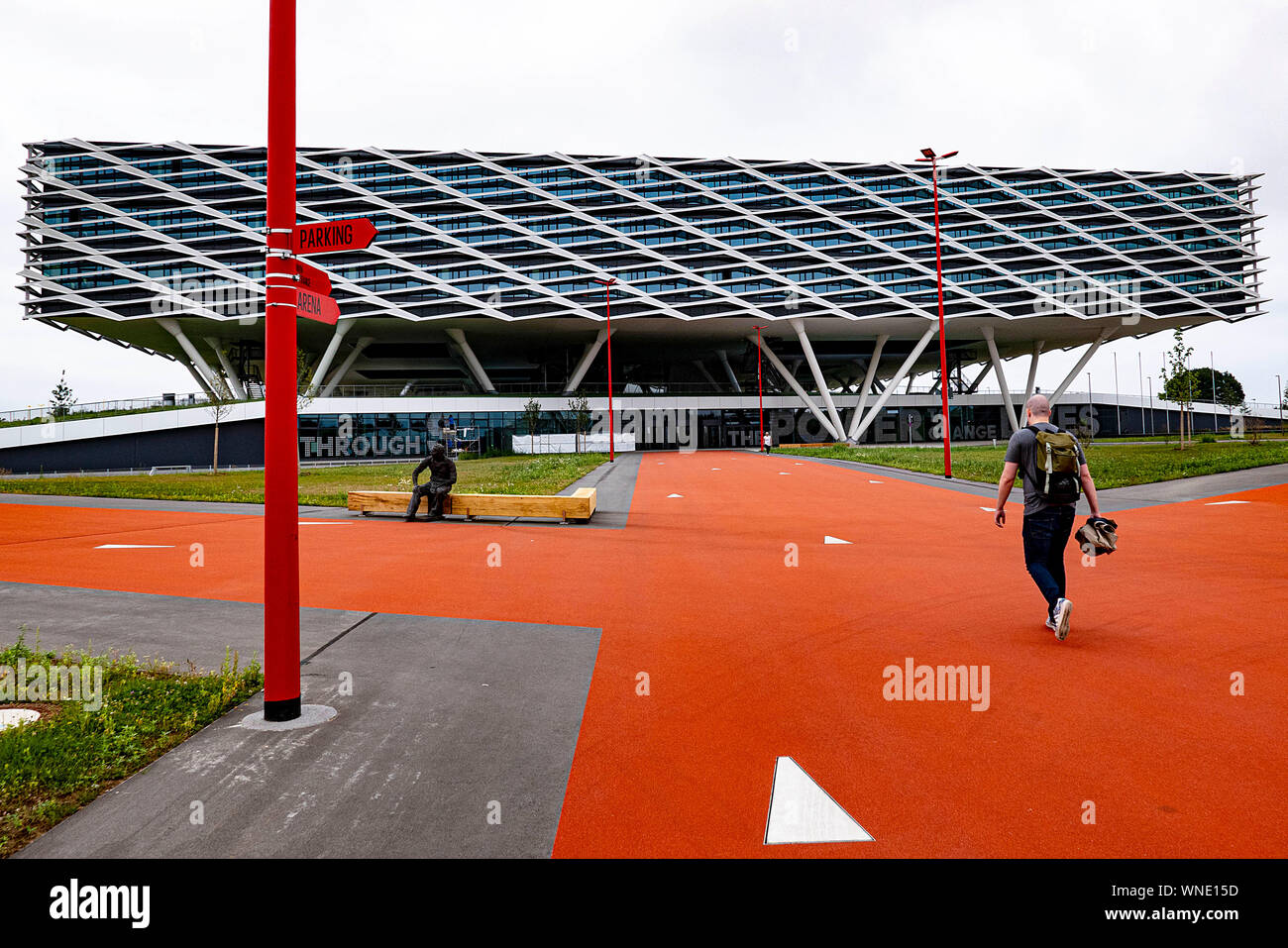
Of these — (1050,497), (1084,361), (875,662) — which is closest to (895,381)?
(1084,361)

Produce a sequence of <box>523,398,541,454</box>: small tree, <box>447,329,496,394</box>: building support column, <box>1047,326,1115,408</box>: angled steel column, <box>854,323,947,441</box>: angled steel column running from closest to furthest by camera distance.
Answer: <box>523,398,541,454</box>: small tree
<box>447,329,496,394</box>: building support column
<box>854,323,947,441</box>: angled steel column
<box>1047,326,1115,408</box>: angled steel column

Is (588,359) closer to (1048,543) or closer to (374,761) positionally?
(1048,543)

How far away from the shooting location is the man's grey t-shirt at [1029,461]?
18.1 ft

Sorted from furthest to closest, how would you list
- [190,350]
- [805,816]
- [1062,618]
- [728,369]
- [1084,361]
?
[728,369]
[1084,361]
[190,350]
[1062,618]
[805,816]

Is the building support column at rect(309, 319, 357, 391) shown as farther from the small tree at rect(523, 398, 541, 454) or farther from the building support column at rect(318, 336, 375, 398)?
A: the small tree at rect(523, 398, 541, 454)

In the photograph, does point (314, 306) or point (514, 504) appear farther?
point (514, 504)

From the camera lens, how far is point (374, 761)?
3.50 m

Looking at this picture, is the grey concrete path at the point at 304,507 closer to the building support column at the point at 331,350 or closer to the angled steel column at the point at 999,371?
the building support column at the point at 331,350

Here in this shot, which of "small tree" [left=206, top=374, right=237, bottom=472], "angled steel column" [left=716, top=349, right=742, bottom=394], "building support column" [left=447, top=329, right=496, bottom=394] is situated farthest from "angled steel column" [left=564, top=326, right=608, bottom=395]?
"small tree" [left=206, top=374, right=237, bottom=472]

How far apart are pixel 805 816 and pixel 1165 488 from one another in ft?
56.6

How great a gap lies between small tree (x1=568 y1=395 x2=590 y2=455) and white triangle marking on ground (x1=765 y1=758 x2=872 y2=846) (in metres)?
50.1

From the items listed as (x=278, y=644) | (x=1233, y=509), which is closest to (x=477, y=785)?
(x=278, y=644)

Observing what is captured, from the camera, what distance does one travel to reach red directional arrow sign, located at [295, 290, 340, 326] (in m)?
4.04
